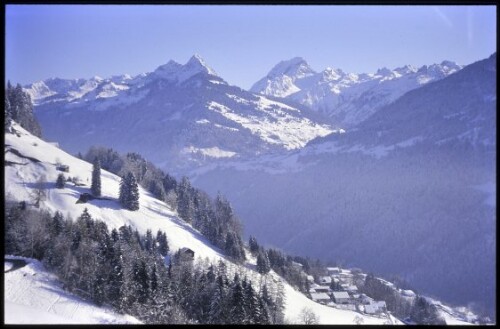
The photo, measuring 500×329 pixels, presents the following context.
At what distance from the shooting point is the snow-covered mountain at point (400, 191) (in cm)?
8106

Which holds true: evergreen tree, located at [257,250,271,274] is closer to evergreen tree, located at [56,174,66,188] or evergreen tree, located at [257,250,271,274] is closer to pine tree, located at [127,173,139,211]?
pine tree, located at [127,173,139,211]

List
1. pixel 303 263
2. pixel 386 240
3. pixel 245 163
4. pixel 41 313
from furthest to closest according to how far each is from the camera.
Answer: pixel 245 163 → pixel 386 240 → pixel 303 263 → pixel 41 313

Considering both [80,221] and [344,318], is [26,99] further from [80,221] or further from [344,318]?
[344,318]

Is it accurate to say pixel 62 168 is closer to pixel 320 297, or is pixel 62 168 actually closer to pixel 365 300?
pixel 320 297

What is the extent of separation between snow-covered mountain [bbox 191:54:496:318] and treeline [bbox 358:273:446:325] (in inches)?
510

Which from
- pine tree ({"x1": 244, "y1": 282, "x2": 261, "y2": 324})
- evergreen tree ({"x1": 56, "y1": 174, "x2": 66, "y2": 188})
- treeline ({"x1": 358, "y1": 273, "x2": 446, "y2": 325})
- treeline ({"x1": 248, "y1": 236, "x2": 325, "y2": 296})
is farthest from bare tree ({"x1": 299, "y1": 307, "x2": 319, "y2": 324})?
evergreen tree ({"x1": 56, "y1": 174, "x2": 66, "y2": 188})

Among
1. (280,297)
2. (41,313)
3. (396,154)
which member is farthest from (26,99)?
(396,154)

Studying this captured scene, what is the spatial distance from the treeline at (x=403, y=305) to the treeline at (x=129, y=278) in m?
15.4

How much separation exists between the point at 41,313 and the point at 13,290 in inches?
625

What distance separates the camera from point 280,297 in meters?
31.1

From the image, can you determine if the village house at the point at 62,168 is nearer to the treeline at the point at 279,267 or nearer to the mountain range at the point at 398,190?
the treeline at the point at 279,267

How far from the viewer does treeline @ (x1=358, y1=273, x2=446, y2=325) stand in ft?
130

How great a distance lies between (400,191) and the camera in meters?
118

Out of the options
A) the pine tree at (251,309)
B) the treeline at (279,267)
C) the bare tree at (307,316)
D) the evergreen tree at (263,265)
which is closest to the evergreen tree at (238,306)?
the pine tree at (251,309)
